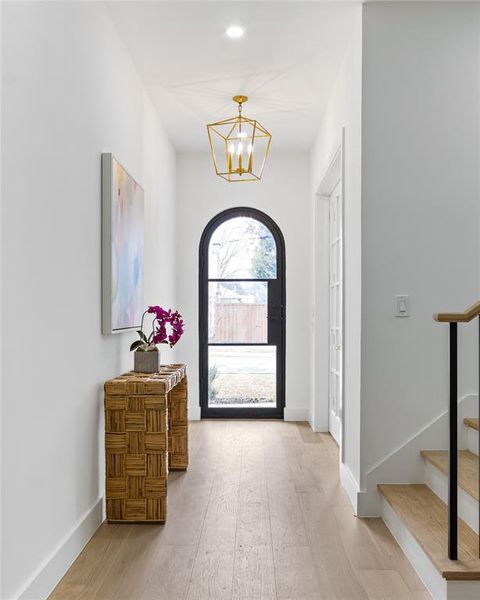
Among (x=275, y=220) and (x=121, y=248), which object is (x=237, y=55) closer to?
(x=121, y=248)

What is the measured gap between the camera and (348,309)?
144 inches

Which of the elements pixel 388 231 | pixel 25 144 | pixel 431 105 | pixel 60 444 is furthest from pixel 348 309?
pixel 25 144

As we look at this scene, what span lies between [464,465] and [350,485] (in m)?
0.75

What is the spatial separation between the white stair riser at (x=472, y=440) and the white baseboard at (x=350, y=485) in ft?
2.00

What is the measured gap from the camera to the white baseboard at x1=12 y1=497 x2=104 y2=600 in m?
2.20

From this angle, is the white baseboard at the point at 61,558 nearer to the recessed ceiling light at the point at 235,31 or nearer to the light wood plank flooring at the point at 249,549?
the light wood plank flooring at the point at 249,549

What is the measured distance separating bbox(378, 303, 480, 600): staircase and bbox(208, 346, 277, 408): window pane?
3168 mm

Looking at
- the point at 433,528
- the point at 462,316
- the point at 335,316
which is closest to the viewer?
the point at 462,316

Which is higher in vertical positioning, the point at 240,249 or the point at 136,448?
the point at 240,249

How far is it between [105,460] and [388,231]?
183 centimetres

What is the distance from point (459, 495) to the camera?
2.78 meters

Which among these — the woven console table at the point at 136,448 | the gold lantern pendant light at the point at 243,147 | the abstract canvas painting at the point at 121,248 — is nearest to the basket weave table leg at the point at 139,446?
the woven console table at the point at 136,448

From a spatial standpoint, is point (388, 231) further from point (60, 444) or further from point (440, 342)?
point (60, 444)

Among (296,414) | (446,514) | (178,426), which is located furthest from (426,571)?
(296,414)
